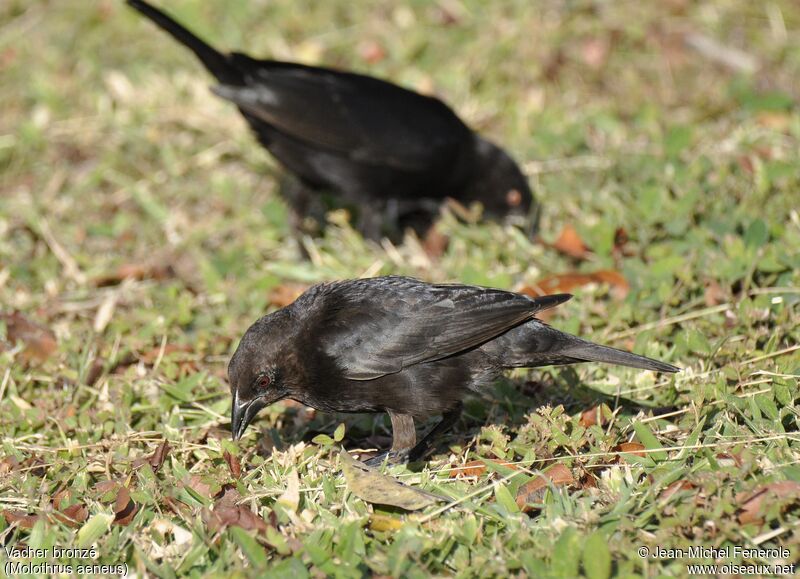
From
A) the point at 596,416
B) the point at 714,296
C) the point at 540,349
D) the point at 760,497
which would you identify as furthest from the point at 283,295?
the point at 760,497

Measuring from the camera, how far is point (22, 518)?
371cm

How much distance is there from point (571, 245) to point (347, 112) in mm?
1816

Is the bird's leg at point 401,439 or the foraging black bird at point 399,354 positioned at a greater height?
the foraging black bird at point 399,354

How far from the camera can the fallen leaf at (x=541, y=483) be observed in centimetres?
366

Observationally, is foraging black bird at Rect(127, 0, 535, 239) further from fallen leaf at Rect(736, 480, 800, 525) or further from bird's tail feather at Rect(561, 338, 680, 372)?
fallen leaf at Rect(736, 480, 800, 525)

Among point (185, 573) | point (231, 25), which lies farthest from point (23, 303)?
point (231, 25)

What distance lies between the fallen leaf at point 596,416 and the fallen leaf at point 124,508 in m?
1.90

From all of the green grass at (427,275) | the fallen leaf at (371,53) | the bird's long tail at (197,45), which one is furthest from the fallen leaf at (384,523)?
the fallen leaf at (371,53)

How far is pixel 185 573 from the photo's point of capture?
3.37 meters

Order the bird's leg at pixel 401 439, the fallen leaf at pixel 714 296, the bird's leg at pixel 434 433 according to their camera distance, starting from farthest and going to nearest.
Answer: the fallen leaf at pixel 714 296, the bird's leg at pixel 434 433, the bird's leg at pixel 401 439

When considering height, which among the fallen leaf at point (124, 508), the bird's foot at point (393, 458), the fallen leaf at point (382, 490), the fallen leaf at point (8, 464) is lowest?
the fallen leaf at point (8, 464)

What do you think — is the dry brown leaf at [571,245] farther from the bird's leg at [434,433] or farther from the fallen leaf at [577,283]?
the bird's leg at [434,433]

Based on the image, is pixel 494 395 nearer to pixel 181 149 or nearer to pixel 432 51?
pixel 181 149

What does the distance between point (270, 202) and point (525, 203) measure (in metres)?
1.84
